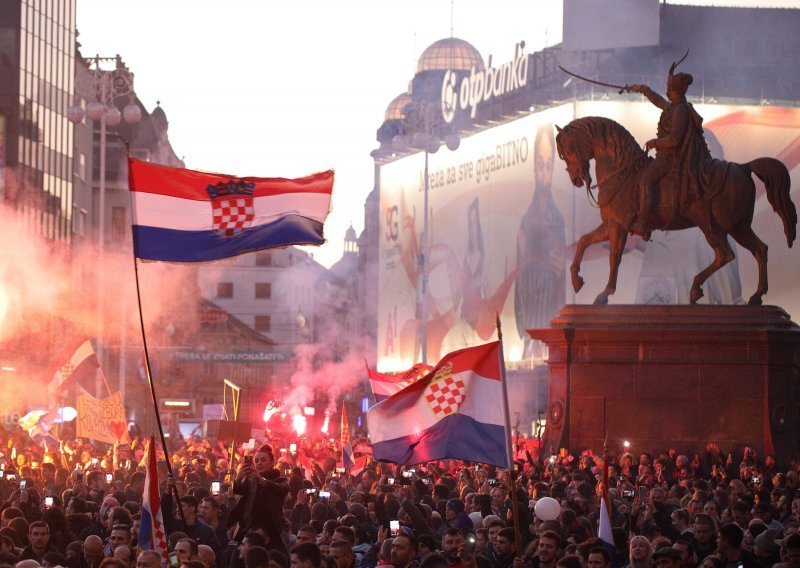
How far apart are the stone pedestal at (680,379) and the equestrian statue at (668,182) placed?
95cm

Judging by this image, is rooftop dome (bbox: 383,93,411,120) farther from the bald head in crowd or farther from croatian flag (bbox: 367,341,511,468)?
the bald head in crowd

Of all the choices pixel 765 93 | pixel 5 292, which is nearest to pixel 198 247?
pixel 5 292

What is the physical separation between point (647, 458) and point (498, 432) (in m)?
11.7

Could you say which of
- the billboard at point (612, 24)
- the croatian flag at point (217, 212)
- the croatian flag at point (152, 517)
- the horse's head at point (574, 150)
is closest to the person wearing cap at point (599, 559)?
the croatian flag at point (152, 517)

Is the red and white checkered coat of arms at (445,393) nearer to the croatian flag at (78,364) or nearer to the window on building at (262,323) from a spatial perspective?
the croatian flag at (78,364)

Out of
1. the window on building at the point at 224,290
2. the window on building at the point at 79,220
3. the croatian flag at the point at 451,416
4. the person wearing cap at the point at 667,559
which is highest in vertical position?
the window on building at the point at 224,290

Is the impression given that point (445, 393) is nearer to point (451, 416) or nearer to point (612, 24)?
point (451, 416)

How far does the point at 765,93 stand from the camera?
75.2 meters

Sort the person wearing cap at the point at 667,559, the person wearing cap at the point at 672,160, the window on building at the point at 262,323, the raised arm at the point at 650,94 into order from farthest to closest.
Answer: the window on building at the point at 262,323
the person wearing cap at the point at 672,160
the raised arm at the point at 650,94
the person wearing cap at the point at 667,559

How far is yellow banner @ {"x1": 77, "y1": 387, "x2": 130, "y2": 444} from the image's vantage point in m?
30.3

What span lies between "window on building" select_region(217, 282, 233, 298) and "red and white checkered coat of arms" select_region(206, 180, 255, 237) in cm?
11266

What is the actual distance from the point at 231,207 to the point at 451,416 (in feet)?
13.6

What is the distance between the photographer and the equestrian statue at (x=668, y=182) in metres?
29.3

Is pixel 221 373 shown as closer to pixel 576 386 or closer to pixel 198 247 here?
pixel 576 386
